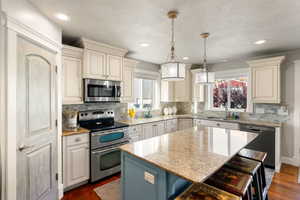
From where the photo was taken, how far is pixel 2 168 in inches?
52.8

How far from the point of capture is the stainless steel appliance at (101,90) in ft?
8.84

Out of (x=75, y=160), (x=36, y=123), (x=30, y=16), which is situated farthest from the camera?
(x=75, y=160)

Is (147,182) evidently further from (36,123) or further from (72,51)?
(72,51)

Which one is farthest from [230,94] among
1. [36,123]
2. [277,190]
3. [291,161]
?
[36,123]

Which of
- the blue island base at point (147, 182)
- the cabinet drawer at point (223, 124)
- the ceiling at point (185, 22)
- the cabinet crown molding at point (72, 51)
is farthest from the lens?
the cabinet drawer at point (223, 124)

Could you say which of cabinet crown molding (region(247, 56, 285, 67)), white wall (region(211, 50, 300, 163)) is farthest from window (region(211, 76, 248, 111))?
white wall (region(211, 50, 300, 163))

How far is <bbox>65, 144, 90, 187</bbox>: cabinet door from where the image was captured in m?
2.28

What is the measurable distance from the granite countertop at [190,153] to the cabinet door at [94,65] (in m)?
1.67

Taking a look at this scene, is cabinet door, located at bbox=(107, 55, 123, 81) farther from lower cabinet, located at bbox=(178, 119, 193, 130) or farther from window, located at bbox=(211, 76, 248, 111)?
window, located at bbox=(211, 76, 248, 111)

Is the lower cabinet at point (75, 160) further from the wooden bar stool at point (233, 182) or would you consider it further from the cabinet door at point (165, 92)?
the cabinet door at point (165, 92)

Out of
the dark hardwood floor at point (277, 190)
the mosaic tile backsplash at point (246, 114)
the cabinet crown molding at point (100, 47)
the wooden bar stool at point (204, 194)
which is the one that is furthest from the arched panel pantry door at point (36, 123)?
the wooden bar stool at point (204, 194)

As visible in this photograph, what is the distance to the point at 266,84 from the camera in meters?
3.24

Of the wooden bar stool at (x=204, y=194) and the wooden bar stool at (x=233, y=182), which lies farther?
the wooden bar stool at (x=233, y=182)

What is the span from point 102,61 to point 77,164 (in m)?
1.87
